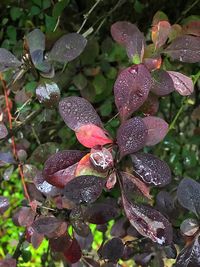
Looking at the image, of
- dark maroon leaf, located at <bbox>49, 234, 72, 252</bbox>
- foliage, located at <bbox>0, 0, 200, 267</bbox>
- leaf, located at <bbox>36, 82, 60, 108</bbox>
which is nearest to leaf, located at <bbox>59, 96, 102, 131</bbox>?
foliage, located at <bbox>0, 0, 200, 267</bbox>

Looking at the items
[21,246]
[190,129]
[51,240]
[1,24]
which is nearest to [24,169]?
[51,240]

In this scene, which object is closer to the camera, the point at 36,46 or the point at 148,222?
the point at 148,222

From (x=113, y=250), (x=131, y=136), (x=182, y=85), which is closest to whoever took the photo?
(x=131, y=136)

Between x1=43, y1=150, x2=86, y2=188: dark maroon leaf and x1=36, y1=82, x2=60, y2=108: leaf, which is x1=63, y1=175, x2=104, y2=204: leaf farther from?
x1=36, y1=82, x2=60, y2=108: leaf

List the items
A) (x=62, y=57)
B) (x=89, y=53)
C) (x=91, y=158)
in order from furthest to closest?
(x=89, y=53) → (x=62, y=57) → (x=91, y=158)

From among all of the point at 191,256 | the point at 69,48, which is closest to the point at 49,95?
the point at 69,48

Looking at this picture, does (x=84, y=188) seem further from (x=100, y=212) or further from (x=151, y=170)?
(x=100, y=212)

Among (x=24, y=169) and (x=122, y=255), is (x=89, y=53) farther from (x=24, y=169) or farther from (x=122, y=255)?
(x=122, y=255)
